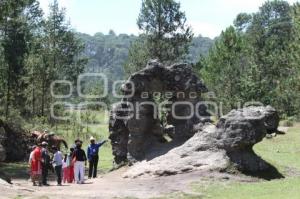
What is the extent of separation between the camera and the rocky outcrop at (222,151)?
74.0ft

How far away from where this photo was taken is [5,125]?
35.1 meters

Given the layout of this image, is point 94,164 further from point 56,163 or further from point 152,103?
point 152,103

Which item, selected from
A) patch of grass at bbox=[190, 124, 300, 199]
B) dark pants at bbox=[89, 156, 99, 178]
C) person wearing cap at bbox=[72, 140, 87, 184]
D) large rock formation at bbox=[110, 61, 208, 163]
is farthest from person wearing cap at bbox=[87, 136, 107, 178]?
patch of grass at bbox=[190, 124, 300, 199]

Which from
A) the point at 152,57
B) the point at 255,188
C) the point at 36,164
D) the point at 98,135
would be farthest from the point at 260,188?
the point at 152,57

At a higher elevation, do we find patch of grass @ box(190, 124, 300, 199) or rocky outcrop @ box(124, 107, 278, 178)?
rocky outcrop @ box(124, 107, 278, 178)

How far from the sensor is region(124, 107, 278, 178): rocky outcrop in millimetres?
22547

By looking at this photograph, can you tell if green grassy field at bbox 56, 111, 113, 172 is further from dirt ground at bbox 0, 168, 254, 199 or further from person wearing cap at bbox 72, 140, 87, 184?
dirt ground at bbox 0, 168, 254, 199

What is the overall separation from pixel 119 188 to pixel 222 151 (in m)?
5.00

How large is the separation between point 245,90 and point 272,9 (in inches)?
2050

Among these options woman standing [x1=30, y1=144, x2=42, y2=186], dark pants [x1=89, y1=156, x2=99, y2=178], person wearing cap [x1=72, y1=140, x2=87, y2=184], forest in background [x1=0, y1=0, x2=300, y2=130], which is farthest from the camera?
forest in background [x1=0, y1=0, x2=300, y2=130]

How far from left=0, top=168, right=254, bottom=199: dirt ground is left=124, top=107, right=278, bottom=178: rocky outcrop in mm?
663

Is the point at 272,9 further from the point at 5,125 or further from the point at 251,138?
the point at 251,138

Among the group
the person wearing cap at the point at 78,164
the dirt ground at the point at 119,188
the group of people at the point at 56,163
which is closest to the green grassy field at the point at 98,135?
the group of people at the point at 56,163

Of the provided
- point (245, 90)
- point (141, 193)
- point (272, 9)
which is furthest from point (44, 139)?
point (272, 9)
